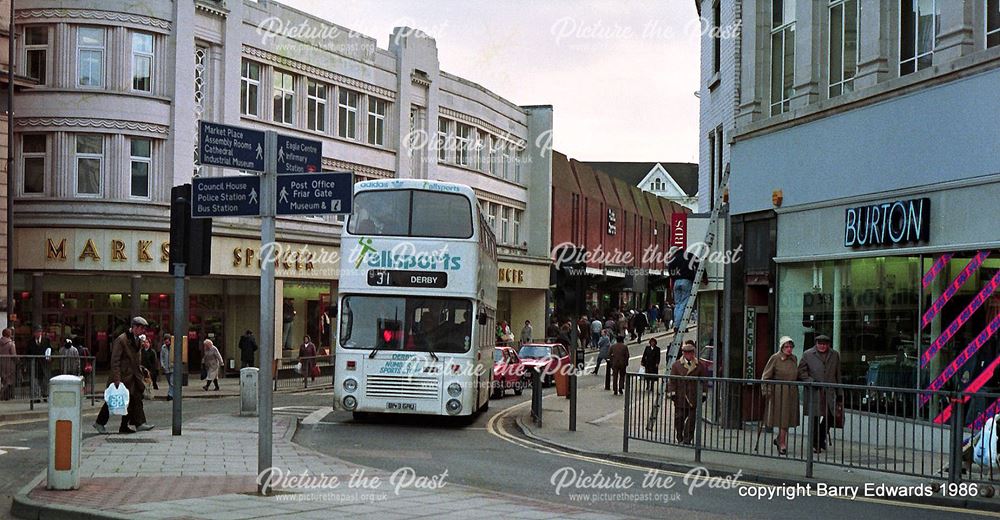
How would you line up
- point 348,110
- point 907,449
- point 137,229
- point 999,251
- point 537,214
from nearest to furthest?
point 907,449, point 999,251, point 137,229, point 348,110, point 537,214

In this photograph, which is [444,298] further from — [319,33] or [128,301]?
[319,33]

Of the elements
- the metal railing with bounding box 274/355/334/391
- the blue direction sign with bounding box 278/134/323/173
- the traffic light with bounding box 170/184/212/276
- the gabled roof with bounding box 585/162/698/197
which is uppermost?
the gabled roof with bounding box 585/162/698/197

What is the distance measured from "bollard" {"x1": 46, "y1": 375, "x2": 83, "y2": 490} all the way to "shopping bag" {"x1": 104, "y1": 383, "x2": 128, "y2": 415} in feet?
18.3

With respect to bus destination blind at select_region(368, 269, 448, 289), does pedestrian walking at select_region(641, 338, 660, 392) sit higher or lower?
lower

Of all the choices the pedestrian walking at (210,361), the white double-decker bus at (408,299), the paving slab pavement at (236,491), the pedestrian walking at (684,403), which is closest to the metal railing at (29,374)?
the white double-decker bus at (408,299)

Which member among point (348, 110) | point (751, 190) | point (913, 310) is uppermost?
point (348, 110)

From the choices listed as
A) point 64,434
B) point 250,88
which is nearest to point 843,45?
point 64,434

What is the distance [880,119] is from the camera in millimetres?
18609

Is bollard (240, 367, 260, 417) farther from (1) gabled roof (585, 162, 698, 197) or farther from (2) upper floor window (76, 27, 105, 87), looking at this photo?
(1) gabled roof (585, 162, 698, 197)

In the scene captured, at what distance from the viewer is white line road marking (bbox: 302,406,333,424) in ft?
72.3

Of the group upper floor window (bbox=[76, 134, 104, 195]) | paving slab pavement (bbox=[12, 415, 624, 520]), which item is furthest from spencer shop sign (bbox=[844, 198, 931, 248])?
upper floor window (bbox=[76, 134, 104, 195])

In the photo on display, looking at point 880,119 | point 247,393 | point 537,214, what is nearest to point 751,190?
point 880,119

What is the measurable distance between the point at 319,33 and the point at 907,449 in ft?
105

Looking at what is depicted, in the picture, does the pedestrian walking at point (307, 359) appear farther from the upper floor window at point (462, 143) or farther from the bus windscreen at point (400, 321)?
the bus windscreen at point (400, 321)
